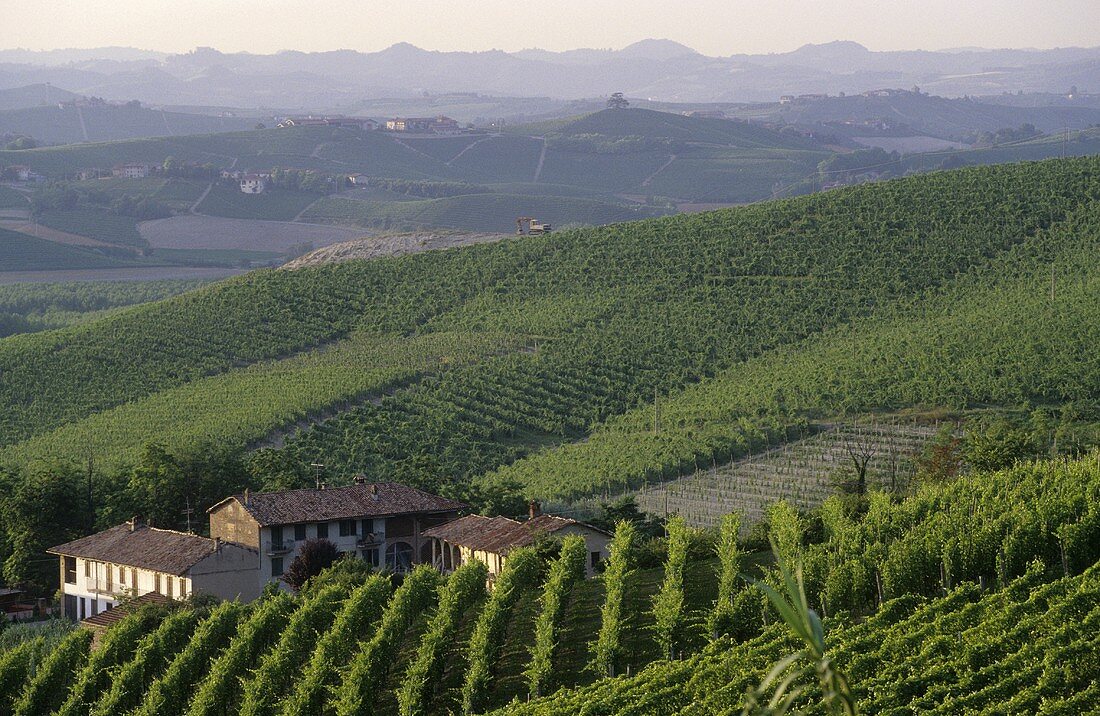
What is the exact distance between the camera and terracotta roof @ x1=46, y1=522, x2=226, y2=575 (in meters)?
41.8

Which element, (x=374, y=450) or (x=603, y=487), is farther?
(x=374, y=450)

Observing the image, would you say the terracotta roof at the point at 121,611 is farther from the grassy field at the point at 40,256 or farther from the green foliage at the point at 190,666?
the grassy field at the point at 40,256

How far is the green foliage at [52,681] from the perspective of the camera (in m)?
32.2

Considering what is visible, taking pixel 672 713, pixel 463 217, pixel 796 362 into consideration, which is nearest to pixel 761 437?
pixel 796 362

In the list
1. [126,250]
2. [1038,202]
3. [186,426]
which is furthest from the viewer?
[126,250]

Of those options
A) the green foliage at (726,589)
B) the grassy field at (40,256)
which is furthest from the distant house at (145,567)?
the grassy field at (40,256)

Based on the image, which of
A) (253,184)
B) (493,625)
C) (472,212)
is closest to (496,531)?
(493,625)

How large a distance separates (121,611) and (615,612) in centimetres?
1501

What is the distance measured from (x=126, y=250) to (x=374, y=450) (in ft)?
330

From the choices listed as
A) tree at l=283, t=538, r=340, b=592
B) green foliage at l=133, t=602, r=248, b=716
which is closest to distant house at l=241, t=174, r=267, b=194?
tree at l=283, t=538, r=340, b=592

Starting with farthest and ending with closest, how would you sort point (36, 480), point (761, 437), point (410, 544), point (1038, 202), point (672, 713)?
point (1038, 202)
point (761, 437)
point (36, 480)
point (410, 544)
point (672, 713)

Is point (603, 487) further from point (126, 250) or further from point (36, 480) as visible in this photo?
point (126, 250)

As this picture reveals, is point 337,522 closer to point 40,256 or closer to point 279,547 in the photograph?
point 279,547

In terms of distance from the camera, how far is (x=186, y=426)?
61.4 metres
